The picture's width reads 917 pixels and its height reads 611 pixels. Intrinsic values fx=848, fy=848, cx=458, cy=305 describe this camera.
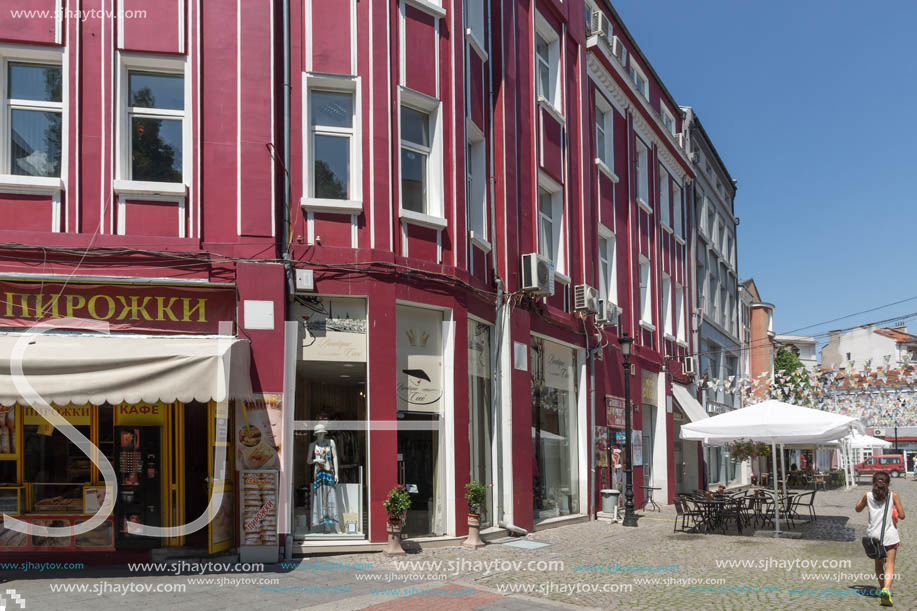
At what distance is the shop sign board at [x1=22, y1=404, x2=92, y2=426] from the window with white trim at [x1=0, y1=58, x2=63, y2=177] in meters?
3.25

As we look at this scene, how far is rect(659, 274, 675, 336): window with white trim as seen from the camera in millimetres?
28473

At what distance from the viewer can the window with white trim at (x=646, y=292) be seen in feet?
86.6

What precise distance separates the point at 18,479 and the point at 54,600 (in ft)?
9.76

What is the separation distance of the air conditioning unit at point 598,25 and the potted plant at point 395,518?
48.6 feet

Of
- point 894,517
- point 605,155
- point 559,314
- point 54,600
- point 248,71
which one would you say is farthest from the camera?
point 605,155

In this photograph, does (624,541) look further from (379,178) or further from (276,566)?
(379,178)

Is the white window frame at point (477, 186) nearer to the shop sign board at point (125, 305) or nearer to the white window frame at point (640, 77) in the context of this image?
the shop sign board at point (125, 305)

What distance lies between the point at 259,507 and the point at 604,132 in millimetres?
15781

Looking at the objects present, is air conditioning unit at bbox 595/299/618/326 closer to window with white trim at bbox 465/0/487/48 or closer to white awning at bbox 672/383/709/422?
window with white trim at bbox 465/0/487/48

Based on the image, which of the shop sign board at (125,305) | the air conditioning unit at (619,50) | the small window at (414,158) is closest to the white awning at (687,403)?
the air conditioning unit at (619,50)

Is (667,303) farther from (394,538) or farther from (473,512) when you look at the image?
(394,538)

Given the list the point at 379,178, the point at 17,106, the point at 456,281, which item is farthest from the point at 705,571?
the point at 17,106

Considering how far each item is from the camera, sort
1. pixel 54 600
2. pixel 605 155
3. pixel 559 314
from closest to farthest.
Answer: pixel 54 600 → pixel 559 314 → pixel 605 155

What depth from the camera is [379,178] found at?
13.2m
